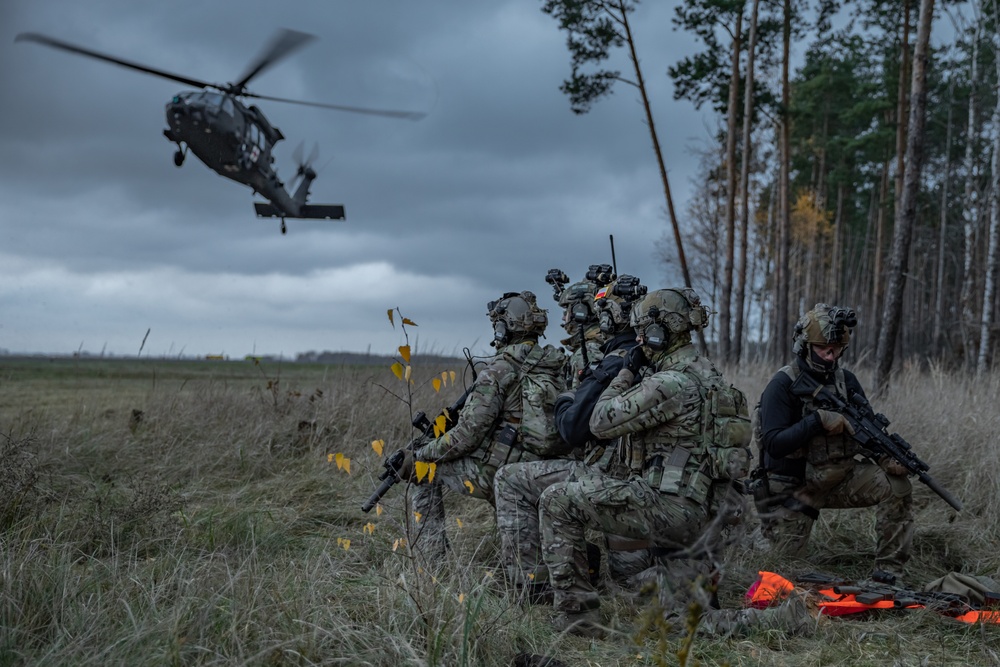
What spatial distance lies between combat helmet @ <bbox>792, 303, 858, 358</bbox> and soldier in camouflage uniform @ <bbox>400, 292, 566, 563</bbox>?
5.53ft

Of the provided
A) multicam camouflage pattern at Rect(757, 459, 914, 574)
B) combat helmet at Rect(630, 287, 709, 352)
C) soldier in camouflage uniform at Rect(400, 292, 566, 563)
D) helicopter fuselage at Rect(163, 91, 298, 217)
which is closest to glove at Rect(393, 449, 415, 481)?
soldier in camouflage uniform at Rect(400, 292, 566, 563)

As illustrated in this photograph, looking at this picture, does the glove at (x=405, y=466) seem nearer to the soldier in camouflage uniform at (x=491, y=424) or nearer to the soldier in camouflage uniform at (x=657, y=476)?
the soldier in camouflage uniform at (x=491, y=424)

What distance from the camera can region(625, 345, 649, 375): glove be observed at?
4.73 meters

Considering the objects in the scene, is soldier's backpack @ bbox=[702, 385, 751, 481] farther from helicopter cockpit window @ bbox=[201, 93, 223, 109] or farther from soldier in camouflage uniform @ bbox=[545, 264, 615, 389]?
helicopter cockpit window @ bbox=[201, 93, 223, 109]

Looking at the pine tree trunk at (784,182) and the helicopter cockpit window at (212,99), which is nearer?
the helicopter cockpit window at (212,99)

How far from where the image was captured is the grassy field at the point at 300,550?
3.50 m

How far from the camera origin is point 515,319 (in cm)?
562

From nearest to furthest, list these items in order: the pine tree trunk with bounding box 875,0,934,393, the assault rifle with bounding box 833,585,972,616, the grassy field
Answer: the grassy field → the assault rifle with bounding box 833,585,972,616 → the pine tree trunk with bounding box 875,0,934,393

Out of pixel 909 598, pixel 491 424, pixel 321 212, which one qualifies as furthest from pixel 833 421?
pixel 321 212

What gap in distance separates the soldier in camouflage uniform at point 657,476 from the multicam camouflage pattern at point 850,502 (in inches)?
51.4

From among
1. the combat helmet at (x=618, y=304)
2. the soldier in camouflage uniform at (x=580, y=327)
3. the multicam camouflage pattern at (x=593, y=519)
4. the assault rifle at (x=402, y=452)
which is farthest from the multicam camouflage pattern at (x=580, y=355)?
the multicam camouflage pattern at (x=593, y=519)

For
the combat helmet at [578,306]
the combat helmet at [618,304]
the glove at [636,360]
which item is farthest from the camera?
the combat helmet at [578,306]

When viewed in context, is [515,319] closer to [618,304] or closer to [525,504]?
[618,304]

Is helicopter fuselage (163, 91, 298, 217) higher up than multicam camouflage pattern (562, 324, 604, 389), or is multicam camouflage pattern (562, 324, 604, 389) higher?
helicopter fuselage (163, 91, 298, 217)
